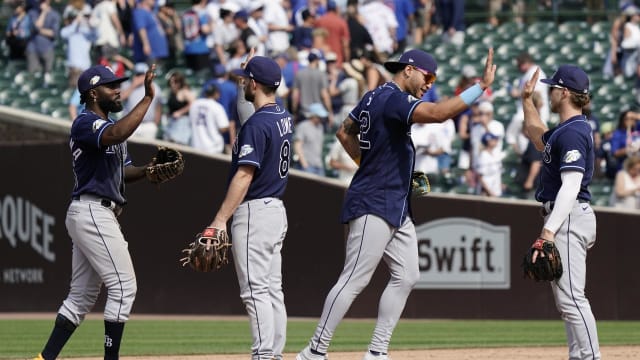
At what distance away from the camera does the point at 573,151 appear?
8008 millimetres

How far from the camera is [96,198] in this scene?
8.67m

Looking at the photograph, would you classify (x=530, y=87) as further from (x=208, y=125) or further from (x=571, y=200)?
(x=208, y=125)

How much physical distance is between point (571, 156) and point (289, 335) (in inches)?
229

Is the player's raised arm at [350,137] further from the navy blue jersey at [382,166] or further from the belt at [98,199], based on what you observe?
the belt at [98,199]

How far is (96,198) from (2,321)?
22.2 ft

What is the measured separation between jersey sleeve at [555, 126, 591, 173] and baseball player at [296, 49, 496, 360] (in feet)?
3.22

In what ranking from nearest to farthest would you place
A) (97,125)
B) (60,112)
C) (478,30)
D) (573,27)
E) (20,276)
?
(97,125)
(20,276)
(60,112)
(573,27)
(478,30)

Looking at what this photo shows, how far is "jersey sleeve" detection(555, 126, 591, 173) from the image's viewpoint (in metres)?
7.99

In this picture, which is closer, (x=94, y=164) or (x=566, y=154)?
(x=566, y=154)

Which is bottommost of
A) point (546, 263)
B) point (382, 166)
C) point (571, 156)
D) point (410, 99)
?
point (546, 263)

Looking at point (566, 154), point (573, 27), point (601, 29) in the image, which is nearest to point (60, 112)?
point (573, 27)

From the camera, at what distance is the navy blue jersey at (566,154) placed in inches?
316

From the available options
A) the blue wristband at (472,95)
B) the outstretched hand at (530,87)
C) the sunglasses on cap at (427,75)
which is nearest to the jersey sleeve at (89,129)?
the sunglasses on cap at (427,75)

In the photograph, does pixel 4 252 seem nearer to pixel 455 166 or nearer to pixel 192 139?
pixel 192 139
